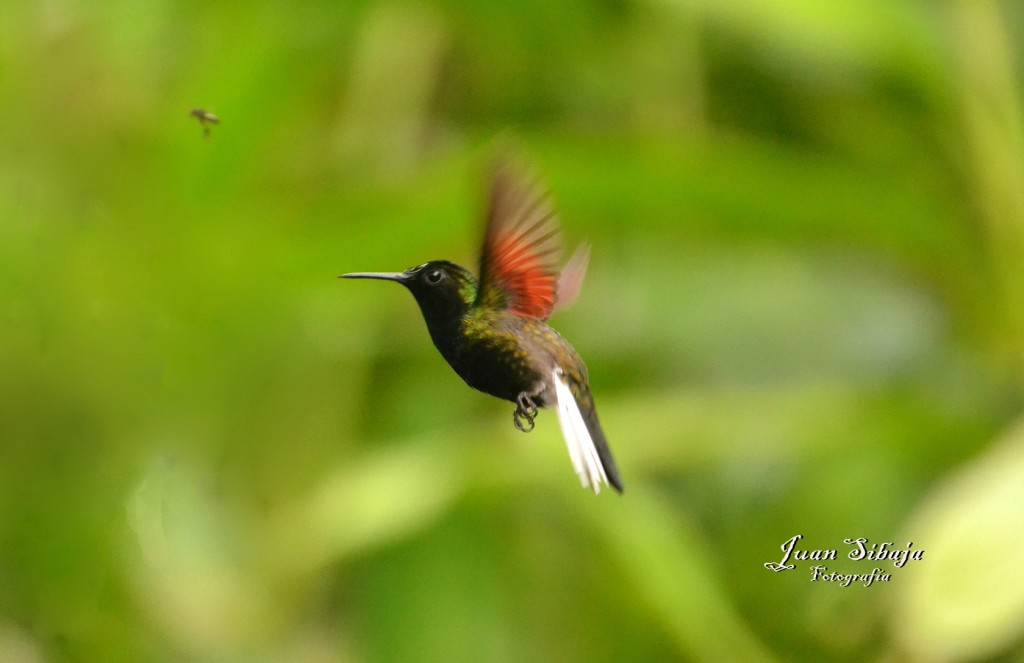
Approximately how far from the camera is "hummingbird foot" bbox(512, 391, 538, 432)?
9.8 inches

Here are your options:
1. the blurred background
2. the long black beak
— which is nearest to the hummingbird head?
the long black beak

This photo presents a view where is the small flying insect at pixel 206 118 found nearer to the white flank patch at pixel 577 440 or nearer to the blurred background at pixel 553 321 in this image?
A: the white flank patch at pixel 577 440

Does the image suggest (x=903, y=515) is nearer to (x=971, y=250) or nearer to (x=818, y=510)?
(x=818, y=510)

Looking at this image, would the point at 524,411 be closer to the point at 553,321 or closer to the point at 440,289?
the point at 440,289

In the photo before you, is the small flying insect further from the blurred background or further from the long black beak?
the blurred background

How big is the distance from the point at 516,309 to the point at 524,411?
0.04 meters

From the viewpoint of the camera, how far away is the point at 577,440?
23 centimetres

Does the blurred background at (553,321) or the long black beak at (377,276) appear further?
the blurred background at (553,321)

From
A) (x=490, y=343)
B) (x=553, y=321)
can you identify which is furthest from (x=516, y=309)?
→ (x=553, y=321)

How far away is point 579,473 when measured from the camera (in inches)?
8.0

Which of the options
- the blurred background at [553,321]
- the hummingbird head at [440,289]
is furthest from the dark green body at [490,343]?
the blurred background at [553,321]

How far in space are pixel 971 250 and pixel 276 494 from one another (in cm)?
60

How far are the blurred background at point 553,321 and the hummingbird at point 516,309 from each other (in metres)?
0.21

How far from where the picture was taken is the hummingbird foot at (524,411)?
0.25 metres
